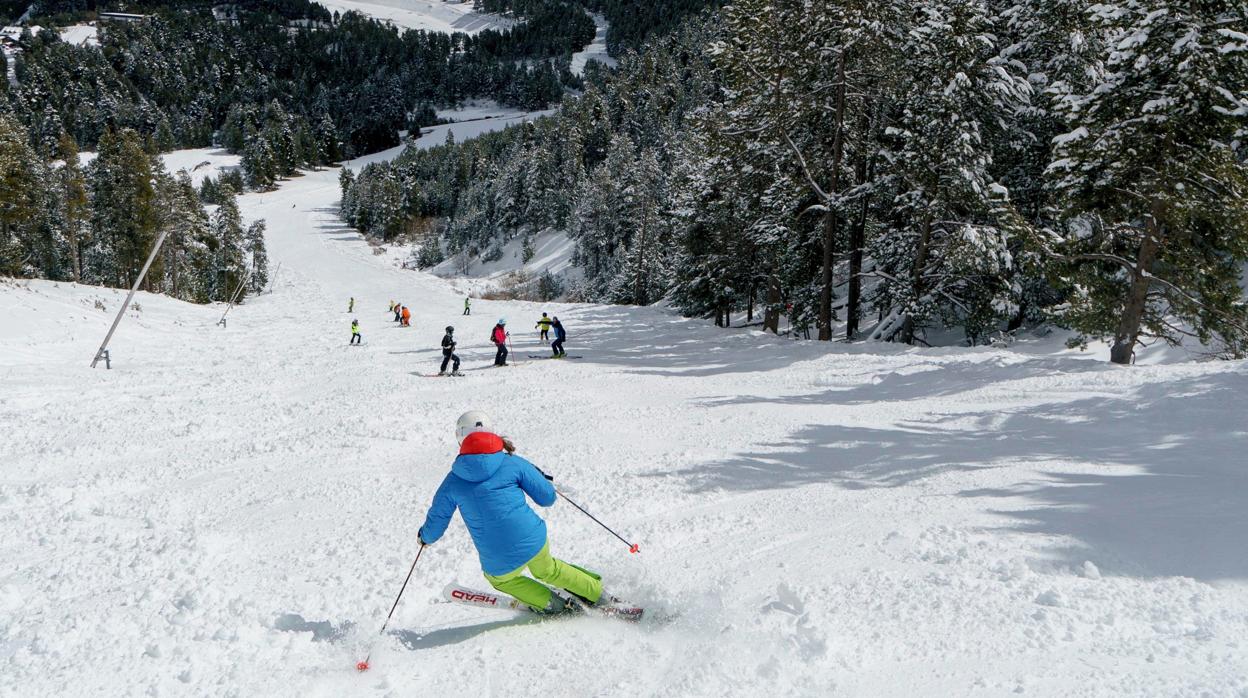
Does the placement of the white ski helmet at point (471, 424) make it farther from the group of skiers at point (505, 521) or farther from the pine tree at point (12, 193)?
the pine tree at point (12, 193)

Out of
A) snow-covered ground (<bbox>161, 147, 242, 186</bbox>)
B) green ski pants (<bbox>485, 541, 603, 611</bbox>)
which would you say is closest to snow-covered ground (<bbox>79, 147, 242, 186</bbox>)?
snow-covered ground (<bbox>161, 147, 242, 186</bbox>)

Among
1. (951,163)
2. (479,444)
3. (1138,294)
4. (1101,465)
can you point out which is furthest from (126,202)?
(1101,465)

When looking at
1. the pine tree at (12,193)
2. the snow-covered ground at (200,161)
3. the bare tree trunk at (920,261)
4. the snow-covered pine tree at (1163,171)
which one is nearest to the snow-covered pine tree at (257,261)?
the pine tree at (12,193)

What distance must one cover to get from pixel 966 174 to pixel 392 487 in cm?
1626

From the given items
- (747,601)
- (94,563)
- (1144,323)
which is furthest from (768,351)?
(94,563)

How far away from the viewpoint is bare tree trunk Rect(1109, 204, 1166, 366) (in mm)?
14617

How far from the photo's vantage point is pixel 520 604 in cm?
534

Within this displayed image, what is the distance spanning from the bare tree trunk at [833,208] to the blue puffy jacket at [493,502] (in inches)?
690

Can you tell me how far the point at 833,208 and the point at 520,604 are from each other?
17.6 meters

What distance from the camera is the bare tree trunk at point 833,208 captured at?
2034 cm

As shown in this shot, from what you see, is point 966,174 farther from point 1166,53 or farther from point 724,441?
point 724,441

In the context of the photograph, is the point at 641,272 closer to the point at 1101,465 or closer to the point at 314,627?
the point at 1101,465

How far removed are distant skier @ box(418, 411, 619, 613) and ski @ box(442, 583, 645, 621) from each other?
0.06m

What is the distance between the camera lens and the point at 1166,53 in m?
14.0
